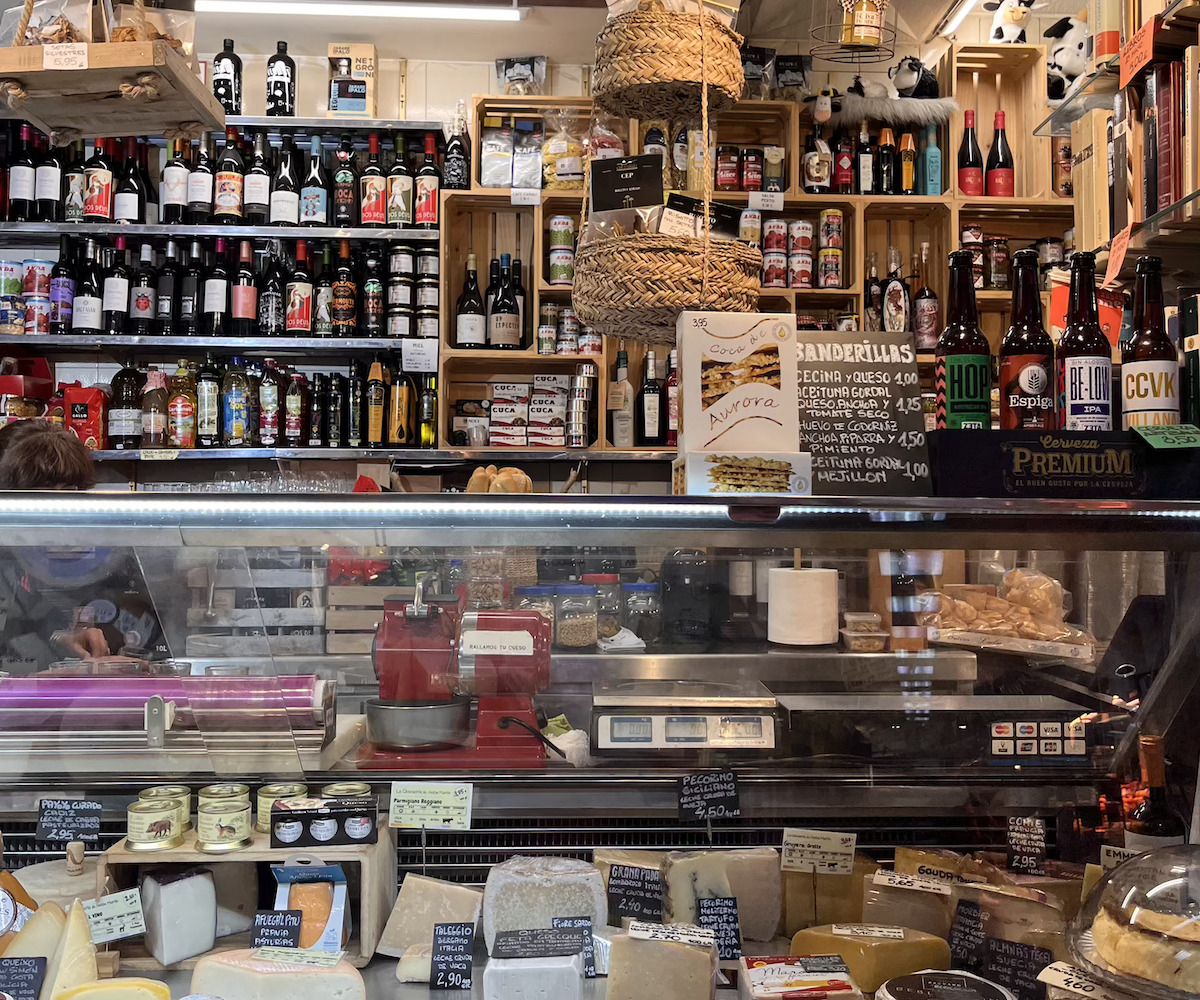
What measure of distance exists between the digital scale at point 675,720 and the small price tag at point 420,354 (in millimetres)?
3034

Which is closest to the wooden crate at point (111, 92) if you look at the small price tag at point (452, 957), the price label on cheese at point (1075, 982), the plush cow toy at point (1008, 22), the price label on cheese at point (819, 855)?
the small price tag at point (452, 957)

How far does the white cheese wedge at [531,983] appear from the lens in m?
1.32

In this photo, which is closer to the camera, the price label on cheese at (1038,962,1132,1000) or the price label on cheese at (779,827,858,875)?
the price label on cheese at (1038,962,1132,1000)

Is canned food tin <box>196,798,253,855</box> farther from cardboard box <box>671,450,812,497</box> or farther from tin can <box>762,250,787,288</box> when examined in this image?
tin can <box>762,250,787,288</box>

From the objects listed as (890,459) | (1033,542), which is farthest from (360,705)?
(1033,542)

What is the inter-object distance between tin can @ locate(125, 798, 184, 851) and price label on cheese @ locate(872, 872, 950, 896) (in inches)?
39.5

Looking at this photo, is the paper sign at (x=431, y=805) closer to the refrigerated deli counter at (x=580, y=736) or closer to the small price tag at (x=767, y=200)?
the refrigerated deli counter at (x=580, y=736)

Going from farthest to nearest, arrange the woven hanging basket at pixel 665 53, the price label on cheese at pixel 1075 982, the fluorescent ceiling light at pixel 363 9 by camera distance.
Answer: the fluorescent ceiling light at pixel 363 9, the woven hanging basket at pixel 665 53, the price label on cheese at pixel 1075 982

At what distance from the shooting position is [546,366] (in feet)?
15.3

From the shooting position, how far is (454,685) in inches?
63.2

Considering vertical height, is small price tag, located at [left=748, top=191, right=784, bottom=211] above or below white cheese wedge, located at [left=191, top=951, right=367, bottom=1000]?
above

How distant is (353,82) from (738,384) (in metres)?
3.70

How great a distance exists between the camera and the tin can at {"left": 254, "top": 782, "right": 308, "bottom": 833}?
152 cm

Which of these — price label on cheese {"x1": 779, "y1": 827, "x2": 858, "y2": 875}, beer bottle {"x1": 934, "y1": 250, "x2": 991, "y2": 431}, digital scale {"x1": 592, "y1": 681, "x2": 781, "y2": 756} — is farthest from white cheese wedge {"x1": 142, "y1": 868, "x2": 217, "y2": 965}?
beer bottle {"x1": 934, "y1": 250, "x2": 991, "y2": 431}
